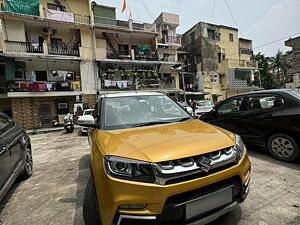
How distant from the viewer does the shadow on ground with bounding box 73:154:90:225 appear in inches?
80.2

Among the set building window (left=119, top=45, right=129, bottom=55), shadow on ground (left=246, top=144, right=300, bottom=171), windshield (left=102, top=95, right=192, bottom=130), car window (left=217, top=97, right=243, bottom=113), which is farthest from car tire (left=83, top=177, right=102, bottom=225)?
building window (left=119, top=45, right=129, bottom=55)

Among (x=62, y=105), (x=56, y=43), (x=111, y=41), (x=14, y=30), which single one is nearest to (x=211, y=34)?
(x=111, y=41)

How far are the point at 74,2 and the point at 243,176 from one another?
754 inches

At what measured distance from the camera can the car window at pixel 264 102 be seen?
3.29m

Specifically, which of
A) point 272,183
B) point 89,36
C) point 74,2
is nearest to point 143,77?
point 89,36

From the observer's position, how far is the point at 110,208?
3.95ft

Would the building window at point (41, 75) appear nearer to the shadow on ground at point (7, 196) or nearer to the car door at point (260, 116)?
the shadow on ground at point (7, 196)

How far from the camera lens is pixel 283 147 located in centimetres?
318

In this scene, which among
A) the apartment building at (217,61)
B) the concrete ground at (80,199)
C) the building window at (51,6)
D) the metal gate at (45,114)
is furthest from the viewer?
the apartment building at (217,61)

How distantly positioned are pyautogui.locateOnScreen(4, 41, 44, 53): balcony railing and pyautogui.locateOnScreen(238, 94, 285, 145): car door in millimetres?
15606

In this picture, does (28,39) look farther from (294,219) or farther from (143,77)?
(294,219)

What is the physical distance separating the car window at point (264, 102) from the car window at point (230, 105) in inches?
10.1

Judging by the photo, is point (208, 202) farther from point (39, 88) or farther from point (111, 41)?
point (111, 41)

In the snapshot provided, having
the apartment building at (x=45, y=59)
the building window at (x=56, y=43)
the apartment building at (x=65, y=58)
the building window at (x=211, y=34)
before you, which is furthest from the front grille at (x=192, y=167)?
the building window at (x=211, y=34)
